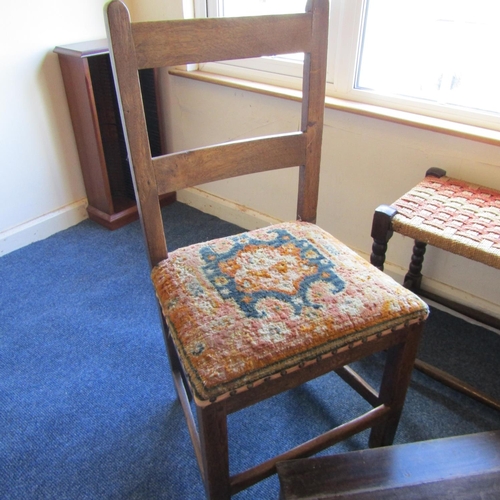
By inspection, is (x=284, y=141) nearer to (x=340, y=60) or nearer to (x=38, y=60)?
(x=340, y=60)

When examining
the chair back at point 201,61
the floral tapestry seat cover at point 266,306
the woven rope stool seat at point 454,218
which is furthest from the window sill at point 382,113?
the floral tapestry seat cover at point 266,306

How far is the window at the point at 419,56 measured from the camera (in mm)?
1217

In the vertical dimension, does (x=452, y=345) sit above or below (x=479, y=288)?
below

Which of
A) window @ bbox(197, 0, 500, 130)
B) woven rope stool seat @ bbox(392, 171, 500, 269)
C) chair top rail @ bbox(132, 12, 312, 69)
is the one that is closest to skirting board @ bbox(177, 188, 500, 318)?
woven rope stool seat @ bbox(392, 171, 500, 269)

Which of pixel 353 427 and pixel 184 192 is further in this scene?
pixel 184 192

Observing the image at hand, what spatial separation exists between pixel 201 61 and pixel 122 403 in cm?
86

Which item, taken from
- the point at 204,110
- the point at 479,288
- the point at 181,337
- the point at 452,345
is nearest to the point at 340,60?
the point at 204,110

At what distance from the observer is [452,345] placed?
1.34 m

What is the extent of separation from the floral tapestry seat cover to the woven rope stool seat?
0.64ft

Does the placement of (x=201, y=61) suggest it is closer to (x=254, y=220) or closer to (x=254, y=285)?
(x=254, y=285)

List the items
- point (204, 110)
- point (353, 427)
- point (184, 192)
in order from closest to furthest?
point (353, 427) < point (204, 110) < point (184, 192)

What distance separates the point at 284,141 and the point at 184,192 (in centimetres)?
118

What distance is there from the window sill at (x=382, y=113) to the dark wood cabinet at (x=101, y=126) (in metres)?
0.37

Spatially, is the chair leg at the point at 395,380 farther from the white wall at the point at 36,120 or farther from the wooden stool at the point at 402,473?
the white wall at the point at 36,120
